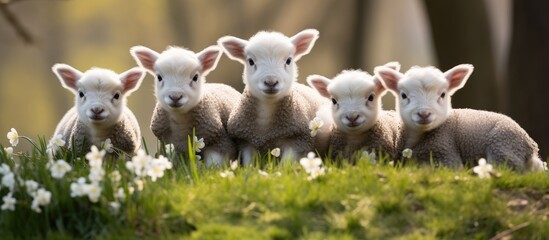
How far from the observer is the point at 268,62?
6.38 m

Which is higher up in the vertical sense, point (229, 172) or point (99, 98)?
point (99, 98)

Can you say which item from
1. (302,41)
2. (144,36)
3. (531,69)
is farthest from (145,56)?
(144,36)

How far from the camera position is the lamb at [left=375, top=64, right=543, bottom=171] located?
6.20m

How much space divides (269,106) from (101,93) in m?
1.03

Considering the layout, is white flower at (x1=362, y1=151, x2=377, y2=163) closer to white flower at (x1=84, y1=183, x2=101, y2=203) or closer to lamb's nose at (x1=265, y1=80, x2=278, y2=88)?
lamb's nose at (x1=265, y1=80, x2=278, y2=88)

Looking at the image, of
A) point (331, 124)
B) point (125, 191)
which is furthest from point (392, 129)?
point (125, 191)

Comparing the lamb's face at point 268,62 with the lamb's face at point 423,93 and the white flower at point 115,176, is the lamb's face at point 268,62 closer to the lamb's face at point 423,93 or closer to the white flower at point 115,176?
the lamb's face at point 423,93

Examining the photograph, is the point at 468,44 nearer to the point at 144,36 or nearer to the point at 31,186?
the point at 31,186

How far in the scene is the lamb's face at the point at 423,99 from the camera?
617 centimetres

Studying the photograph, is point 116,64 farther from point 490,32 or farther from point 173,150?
point 173,150

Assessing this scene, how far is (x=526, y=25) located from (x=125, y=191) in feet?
19.9

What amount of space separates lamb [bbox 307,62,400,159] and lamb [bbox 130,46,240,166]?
0.64 m

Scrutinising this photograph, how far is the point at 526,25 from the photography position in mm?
10219

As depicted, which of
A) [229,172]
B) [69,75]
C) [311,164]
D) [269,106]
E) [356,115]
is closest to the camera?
[311,164]
